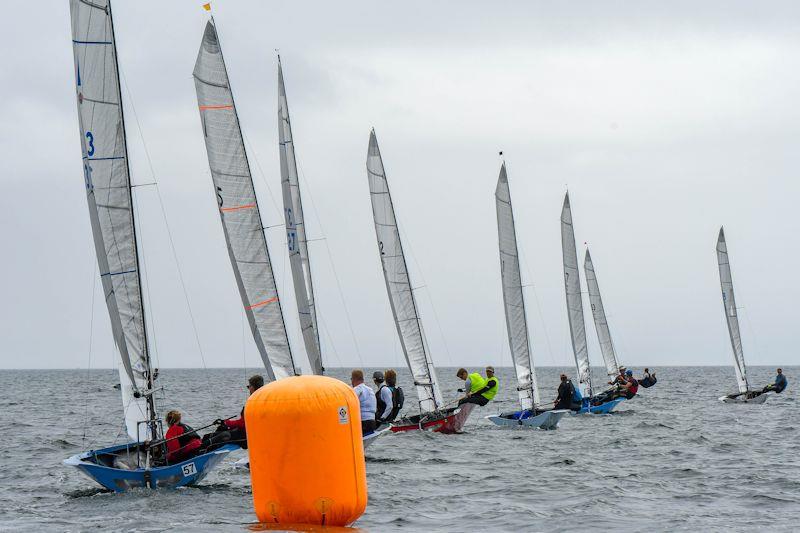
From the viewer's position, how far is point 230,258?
2083cm

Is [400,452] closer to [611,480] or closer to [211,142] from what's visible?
[611,480]

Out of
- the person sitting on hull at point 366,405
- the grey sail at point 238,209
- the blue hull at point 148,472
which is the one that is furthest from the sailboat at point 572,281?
the blue hull at point 148,472

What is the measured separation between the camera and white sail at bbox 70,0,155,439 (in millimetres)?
16547

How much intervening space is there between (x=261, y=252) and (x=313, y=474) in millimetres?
11641

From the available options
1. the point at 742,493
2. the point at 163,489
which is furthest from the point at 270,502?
the point at 742,493

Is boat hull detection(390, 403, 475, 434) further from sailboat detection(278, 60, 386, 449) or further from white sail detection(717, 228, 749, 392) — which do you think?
Answer: white sail detection(717, 228, 749, 392)

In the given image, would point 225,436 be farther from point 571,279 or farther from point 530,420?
point 571,279

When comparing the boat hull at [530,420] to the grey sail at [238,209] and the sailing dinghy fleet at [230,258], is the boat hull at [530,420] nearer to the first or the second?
the sailing dinghy fleet at [230,258]

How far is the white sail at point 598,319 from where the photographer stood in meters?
47.8

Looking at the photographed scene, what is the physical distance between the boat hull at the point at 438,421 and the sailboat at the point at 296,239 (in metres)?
2.99

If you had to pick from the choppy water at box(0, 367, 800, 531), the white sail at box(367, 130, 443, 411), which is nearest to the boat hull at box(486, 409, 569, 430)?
the choppy water at box(0, 367, 800, 531)

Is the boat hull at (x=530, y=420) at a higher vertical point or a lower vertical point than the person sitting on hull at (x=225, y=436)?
lower

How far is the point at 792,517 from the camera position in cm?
1273

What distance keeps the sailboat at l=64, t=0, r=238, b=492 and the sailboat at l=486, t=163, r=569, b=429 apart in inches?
552
